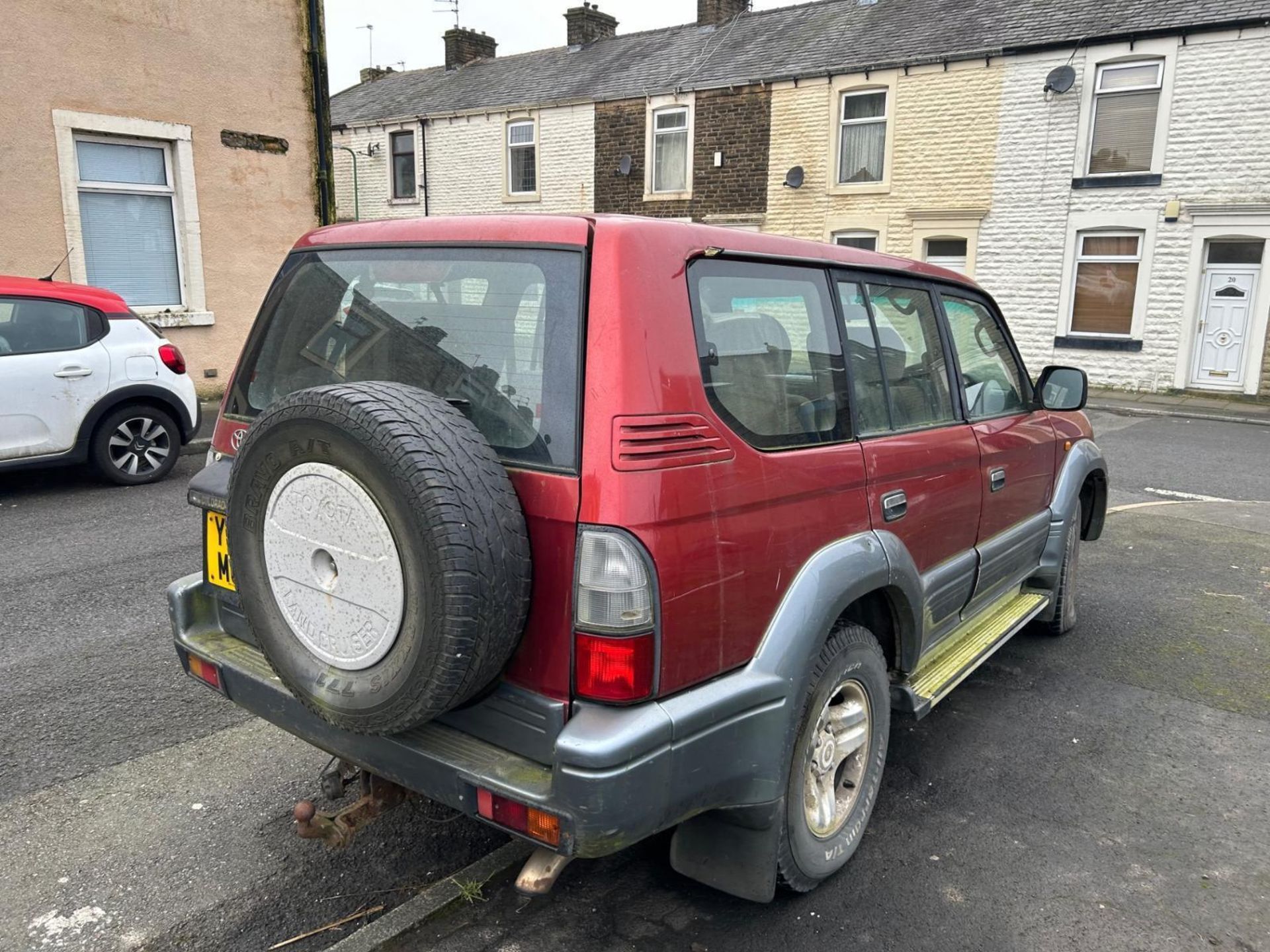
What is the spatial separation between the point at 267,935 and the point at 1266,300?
58.4 feet

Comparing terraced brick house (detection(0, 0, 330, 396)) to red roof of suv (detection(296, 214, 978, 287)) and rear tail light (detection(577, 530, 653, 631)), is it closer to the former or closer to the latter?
red roof of suv (detection(296, 214, 978, 287))

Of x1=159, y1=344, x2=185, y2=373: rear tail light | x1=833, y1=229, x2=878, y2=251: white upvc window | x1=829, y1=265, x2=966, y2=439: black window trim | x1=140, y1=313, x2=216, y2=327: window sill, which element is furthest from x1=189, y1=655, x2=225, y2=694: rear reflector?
x1=833, y1=229, x2=878, y2=251: white upvc window

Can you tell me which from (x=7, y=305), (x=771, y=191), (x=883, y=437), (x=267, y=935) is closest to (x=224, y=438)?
(x=267, y=935)

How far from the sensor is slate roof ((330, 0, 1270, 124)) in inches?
655

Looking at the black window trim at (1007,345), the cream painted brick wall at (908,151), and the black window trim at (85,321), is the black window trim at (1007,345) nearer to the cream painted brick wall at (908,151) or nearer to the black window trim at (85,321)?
the black window trim at (85,321)

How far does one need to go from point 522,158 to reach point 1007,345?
22.1 metres

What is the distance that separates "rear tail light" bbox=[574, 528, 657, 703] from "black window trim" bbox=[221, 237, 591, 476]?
20 centimetres

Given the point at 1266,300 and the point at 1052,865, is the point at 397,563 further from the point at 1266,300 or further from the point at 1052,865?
the point at 1266,300

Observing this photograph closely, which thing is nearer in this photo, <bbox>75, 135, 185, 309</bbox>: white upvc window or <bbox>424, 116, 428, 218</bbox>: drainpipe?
<bbox>75, 135, 185, 309</bbox>: white upvc window

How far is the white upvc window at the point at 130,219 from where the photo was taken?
35.3 ft

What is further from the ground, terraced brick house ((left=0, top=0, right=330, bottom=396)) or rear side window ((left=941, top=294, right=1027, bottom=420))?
terraced brick house ((left=0, top=0, right=330, bottom=396))

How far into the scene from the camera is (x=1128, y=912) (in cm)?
271

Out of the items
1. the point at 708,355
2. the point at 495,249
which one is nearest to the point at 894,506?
the point at 708,355

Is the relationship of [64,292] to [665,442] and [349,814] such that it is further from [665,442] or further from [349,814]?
[665,442]
